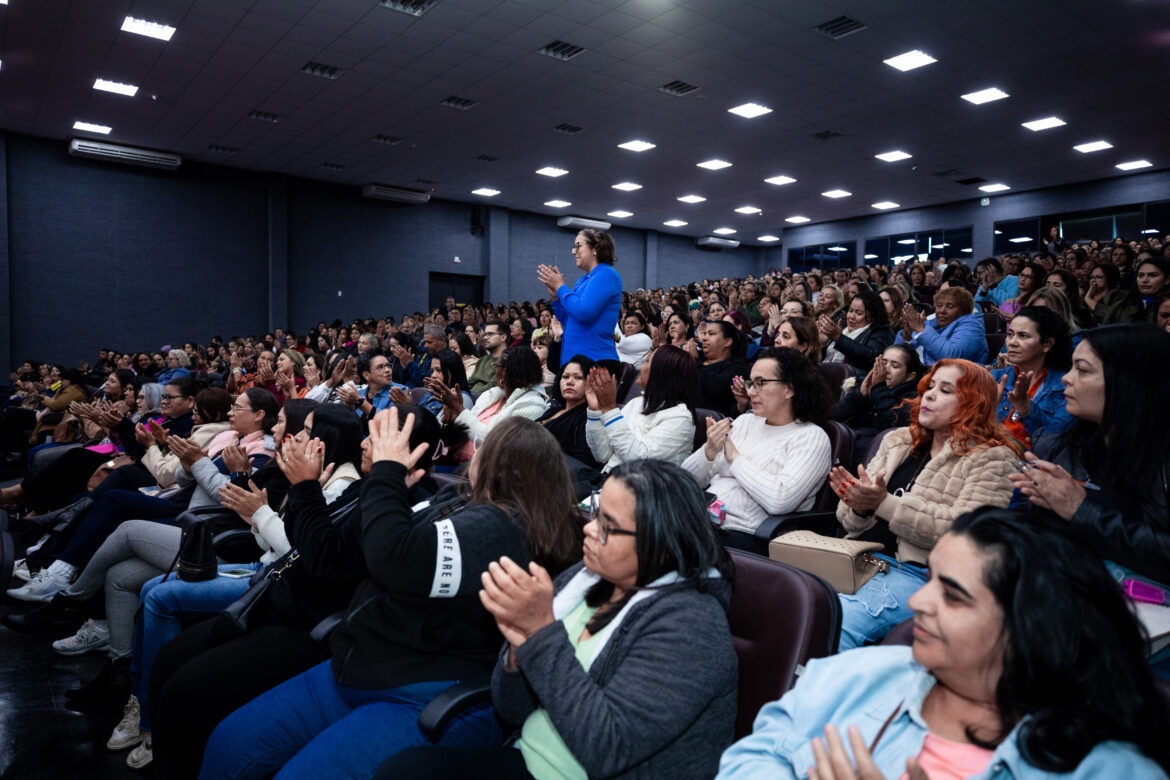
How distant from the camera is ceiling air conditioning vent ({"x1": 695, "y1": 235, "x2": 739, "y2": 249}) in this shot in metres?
20.2

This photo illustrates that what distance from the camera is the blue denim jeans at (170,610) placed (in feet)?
7.76

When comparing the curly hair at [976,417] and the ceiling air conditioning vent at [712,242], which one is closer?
the curly hair at [976,417]

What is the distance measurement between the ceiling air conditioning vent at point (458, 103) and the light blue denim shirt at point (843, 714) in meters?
9.30

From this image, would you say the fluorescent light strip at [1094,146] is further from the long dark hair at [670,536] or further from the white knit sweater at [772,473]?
the long dark hair at [670,536]

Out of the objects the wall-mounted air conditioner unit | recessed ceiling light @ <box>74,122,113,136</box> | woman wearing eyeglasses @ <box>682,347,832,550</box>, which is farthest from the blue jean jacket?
the wall-mounted air conditioner unit

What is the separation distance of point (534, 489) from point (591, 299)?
2.00 m

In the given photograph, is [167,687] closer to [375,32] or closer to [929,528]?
[929,528]

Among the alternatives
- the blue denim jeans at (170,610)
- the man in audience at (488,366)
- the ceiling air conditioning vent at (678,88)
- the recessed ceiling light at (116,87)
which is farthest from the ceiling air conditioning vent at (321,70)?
the blue denim jeans at (170,610)

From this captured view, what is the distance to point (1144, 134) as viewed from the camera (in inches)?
406

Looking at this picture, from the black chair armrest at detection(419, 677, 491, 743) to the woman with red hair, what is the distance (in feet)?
3.02

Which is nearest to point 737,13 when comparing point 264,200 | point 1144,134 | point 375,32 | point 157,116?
point 375,32

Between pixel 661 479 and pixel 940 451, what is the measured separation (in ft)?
4.06

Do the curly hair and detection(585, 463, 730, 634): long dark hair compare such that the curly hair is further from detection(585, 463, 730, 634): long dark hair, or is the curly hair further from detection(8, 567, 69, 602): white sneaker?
detection(8, 567, 69, 602): white sneaker

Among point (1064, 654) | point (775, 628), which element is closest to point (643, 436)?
point (775, 628)
